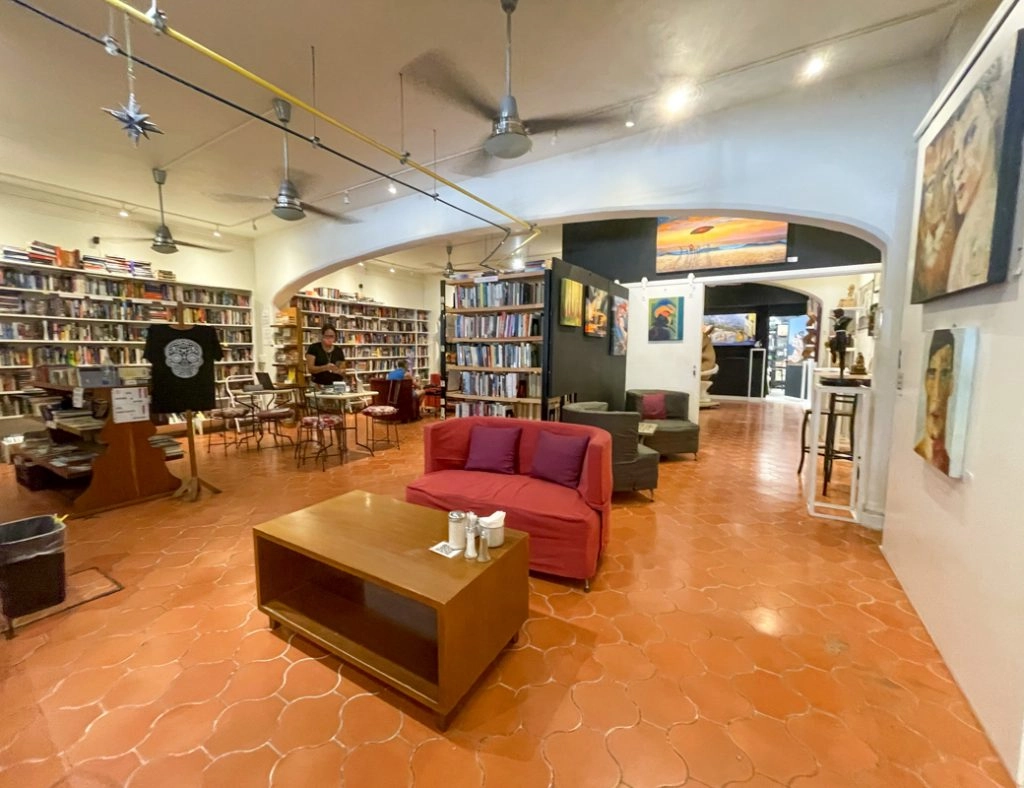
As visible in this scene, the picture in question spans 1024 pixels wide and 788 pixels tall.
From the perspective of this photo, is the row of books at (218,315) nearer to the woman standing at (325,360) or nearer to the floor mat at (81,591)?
the woman standing at (325,360)

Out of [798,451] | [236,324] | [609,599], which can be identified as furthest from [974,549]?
[236,324]

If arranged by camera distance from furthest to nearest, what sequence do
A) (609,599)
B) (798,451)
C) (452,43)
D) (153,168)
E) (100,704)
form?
(798,451), (153,168), (452,43), (609,599), (100,704)

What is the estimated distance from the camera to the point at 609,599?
2.29 metres

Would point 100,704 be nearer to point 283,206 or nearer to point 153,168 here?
point 283,206

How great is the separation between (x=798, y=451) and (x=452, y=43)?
6041mm

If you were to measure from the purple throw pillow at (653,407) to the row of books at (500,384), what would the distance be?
2.07 metres

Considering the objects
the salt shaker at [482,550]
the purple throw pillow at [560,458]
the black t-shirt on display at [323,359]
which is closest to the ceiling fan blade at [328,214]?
the black t-shirt on display at [323,359]

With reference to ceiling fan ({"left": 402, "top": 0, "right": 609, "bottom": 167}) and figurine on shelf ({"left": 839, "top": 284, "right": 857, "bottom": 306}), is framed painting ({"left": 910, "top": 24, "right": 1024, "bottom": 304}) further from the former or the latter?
figurine on shelf ({"left": 839, "top": 284, "right": 857, "bottom": 306})

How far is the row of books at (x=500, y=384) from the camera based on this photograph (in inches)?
169

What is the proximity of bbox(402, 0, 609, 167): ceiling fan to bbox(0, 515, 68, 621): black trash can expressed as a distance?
3.36 metres

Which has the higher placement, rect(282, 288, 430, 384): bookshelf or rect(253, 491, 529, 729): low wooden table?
rect(282, 288, 430, 384): bookshelf

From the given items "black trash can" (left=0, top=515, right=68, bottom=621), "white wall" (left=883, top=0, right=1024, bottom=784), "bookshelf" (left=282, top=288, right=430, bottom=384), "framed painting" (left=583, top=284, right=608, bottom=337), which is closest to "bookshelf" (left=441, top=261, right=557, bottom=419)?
"framed painting" (left=583, top=284, right=608, bottom=337)

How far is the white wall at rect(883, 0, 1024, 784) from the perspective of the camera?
1.40 meters

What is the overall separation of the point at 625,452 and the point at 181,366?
13.2ft
